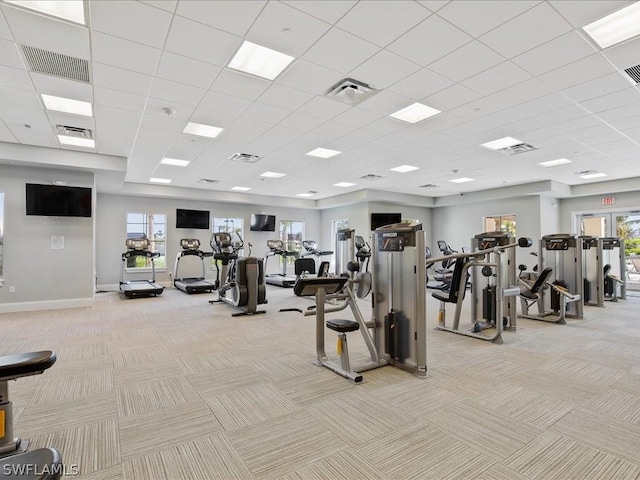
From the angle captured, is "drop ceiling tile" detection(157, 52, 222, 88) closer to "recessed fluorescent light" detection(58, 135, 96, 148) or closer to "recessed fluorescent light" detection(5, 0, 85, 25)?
"recessed fluorescent light" detection(5, 0, 85, 25)

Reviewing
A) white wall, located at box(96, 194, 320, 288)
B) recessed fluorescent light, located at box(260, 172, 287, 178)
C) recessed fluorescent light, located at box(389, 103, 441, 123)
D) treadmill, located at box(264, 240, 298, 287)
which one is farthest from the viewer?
white wall, located at box(96, 194, 320, 288)

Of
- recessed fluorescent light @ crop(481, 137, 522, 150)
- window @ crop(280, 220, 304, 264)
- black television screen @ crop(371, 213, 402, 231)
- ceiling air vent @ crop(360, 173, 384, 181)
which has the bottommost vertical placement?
window @ crop(280, 220, 304, 264)

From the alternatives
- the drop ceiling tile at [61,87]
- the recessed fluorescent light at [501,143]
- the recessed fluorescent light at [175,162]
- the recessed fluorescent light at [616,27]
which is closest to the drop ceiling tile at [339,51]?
the recessed fluorescent light at [616,27]

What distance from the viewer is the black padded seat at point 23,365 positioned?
184cm

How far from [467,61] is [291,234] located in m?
11.2

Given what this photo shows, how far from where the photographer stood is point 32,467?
1.33m

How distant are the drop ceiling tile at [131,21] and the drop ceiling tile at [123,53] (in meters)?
0.10

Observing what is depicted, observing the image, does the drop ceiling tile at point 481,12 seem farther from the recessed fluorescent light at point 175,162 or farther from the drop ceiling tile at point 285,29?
the recessed fluorescent light at point 175,162

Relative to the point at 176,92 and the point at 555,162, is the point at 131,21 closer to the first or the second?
the point at 176,92

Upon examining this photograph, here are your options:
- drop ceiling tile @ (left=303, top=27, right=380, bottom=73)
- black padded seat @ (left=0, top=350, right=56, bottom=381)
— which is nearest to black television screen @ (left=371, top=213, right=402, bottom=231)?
drop ceiling tile @ (left=303, top=27, right=380, bottom=73)

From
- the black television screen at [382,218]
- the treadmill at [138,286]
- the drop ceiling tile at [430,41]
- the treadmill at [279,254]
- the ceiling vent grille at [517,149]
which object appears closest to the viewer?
the drop ceiling tile at [430,41]

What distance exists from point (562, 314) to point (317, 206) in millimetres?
9583

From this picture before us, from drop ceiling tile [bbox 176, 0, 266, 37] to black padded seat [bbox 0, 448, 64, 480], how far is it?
2.99 m

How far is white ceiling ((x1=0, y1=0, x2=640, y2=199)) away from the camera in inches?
110
